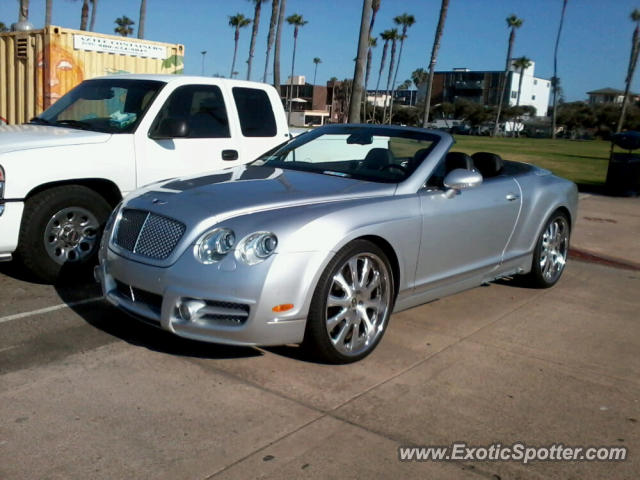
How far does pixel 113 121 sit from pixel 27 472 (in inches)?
166

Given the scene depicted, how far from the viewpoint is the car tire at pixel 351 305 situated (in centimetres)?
410

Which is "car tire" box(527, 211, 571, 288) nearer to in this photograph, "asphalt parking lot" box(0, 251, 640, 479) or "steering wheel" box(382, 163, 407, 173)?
"asphalt parking lot" box(0, 251, 640, 479)

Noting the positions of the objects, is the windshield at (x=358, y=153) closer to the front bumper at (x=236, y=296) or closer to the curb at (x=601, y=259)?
the front bumper at (x=236, y=296)

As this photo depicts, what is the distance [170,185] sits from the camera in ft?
15.8

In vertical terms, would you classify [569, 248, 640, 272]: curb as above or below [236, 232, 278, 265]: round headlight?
below

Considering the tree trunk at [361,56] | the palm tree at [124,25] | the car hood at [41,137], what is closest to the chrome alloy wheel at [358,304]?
the car hood at [41,137]

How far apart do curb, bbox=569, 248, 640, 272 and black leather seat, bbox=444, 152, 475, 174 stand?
349 centimetres

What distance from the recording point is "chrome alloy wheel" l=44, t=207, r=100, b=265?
5898 millimetres

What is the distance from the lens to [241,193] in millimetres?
4430

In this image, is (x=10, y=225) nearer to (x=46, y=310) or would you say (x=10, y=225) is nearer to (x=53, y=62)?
(x=46, y=310)

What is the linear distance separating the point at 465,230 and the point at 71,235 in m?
3.38

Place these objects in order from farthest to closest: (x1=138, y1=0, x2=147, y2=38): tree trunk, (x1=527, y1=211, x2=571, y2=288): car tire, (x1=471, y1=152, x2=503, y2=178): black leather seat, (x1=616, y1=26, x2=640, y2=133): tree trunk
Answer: (x1=616, y1=26, x2=640, y2=133): tree trunk, (x1=138, y1=0, x2=147, y2=38): tree trunk, (x1=527, y1=211, x2=571, y2=288): car tire, (x1=471, y1=152, x2=503, y2=178): black leather seat

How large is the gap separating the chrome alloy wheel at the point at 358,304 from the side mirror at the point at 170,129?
2.76 m

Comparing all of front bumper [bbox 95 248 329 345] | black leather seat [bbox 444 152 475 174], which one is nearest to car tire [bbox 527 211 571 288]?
black leather seat [bbox 444 152 475 174]
